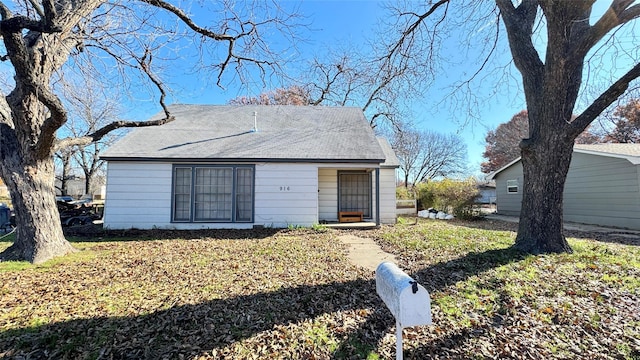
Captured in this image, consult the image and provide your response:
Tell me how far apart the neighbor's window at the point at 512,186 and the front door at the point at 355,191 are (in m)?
9.75

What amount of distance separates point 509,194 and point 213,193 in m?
15.8

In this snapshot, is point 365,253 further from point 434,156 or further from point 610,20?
point 434,156

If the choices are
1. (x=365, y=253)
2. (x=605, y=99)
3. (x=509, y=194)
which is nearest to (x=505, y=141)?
(x=509, y=194)

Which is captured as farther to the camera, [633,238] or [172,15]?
[633,238]

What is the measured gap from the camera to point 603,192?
11562 mm

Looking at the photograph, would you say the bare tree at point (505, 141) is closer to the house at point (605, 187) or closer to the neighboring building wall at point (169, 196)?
the house at point (605, 187)

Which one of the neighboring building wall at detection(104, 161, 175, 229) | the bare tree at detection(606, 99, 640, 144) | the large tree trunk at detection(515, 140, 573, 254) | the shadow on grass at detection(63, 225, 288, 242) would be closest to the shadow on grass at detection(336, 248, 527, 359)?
the large tree trunk at detection(515, 140, 573, 254)

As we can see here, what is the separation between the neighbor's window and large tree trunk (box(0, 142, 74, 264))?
62.0 ft

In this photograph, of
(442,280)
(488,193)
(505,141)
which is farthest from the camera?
(488,193)

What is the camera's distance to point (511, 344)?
2805 millimetres

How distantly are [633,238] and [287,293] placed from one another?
1051 cm

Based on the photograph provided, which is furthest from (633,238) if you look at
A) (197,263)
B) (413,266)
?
(197,263)

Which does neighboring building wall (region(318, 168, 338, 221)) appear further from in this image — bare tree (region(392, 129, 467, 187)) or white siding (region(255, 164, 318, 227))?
bare tree (region(392, 129, 467, 187))

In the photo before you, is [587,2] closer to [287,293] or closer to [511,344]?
[511,344]
